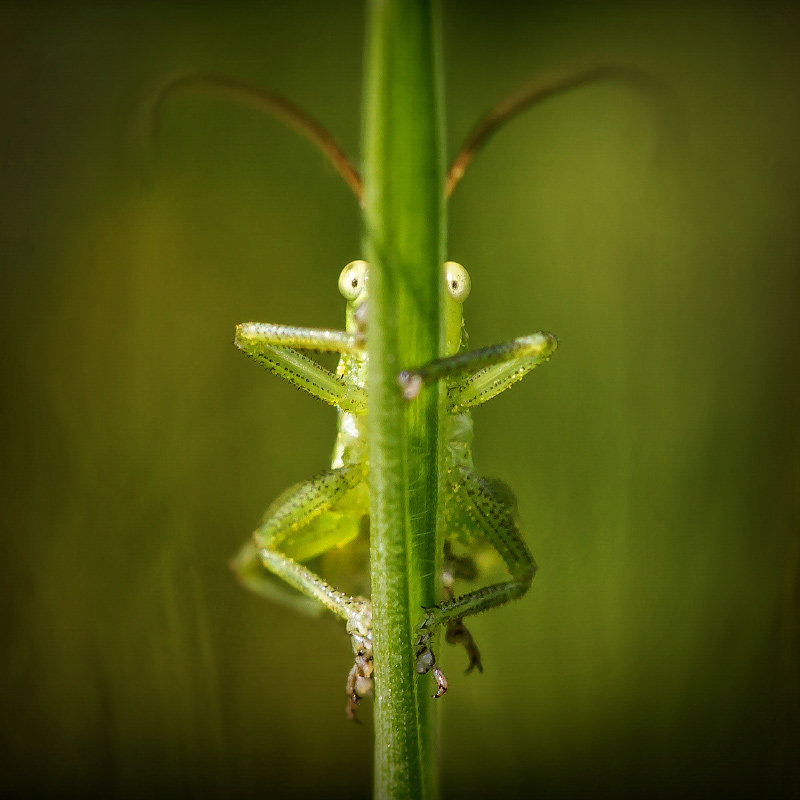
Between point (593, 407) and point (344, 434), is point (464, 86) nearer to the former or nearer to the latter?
point (593, 407)

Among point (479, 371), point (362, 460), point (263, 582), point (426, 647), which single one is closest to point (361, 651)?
point (426, 647)

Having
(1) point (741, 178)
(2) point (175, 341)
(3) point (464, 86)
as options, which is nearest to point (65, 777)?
(2) point (175, 341)

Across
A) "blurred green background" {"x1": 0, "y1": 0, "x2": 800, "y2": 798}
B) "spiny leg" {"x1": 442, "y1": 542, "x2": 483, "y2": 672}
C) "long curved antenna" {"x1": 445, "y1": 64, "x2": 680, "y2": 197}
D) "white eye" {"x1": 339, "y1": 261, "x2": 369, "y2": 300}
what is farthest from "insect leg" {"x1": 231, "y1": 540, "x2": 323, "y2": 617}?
"long curved antenna" {"x1": 445, "y1": 64, "x2": 680, "y2": 197}

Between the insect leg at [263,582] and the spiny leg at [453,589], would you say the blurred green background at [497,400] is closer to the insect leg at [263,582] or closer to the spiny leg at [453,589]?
the insect leg at [263,582]

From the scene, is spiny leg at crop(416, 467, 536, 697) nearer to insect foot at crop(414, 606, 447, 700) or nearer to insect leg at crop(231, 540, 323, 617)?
insect foot at crop(414, 606, 447, 700)

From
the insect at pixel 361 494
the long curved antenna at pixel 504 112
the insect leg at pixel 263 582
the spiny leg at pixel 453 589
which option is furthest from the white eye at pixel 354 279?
the insect leg at pixel 263 582

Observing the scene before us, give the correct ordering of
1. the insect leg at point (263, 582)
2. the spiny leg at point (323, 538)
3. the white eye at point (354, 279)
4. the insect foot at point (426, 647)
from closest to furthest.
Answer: the insect foot at point (426, 647) < the spiny leg at point (323, 538) < the white eye at point (354, 279) < the insect leg at point (263, 582)

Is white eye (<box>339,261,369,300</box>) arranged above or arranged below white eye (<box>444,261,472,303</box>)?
above
